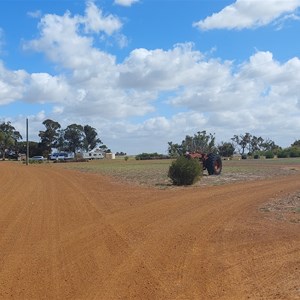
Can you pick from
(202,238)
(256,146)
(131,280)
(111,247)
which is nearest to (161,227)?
(202,238)

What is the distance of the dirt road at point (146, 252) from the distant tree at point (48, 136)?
399 ft

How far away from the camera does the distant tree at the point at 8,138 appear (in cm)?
11770

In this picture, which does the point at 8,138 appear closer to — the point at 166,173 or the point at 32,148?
the point at 32,148

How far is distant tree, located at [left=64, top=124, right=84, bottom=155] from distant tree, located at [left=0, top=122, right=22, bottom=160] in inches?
543

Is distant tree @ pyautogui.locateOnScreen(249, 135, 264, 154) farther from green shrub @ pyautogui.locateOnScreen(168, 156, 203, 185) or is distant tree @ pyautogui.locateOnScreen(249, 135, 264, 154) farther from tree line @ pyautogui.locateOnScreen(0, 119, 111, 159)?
green shrub @ pyautogui.locateOnScreen(168, 156, 203, 185)

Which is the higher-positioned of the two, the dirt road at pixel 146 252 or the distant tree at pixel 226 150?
the distant tree at pixel 226 150

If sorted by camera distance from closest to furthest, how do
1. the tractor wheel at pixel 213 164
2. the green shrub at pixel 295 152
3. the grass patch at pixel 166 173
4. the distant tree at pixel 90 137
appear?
the grass patch at pixel 166 173 → the tractor wheel at pixel 213 164 → the green shrub at pixel 295 152 → the distant tree at pixel 90 137

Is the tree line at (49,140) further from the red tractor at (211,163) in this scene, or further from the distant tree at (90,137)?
the red tractor at (211,163)

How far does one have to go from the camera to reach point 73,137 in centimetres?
14500

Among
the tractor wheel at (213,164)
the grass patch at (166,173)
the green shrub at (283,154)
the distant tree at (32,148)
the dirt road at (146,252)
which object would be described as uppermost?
the distant tree at (32,148)

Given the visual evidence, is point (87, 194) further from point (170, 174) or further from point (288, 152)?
point (288, 152)

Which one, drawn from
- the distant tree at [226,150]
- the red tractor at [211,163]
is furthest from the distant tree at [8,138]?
the red tractor at [211,163]

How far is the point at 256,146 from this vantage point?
522 ft

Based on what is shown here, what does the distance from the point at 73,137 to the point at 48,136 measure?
928 centimetres
